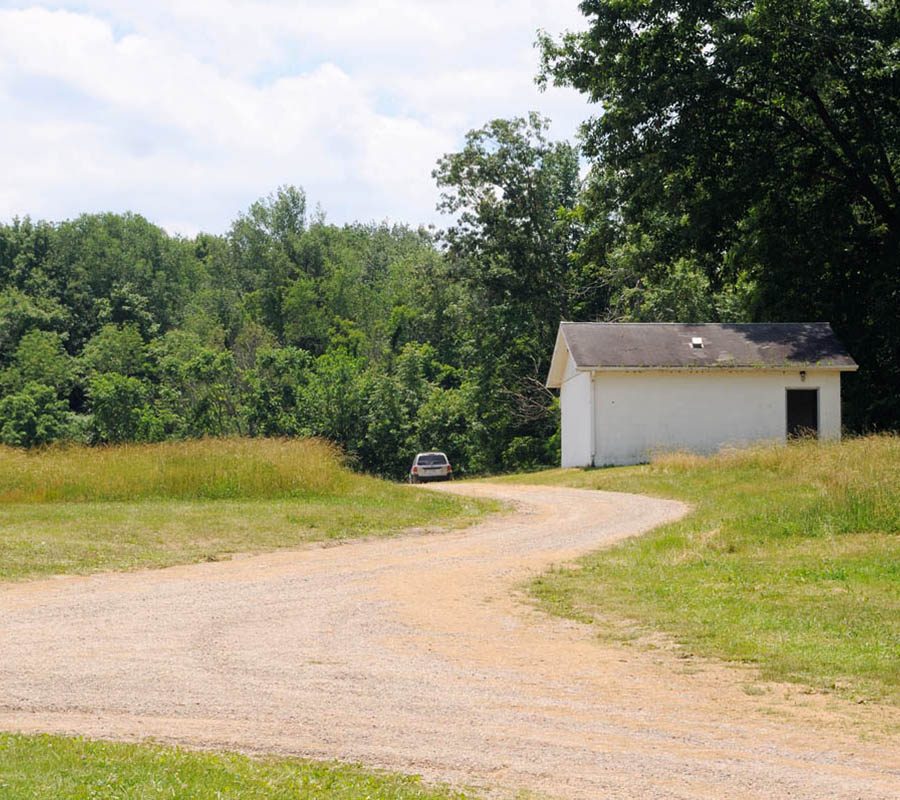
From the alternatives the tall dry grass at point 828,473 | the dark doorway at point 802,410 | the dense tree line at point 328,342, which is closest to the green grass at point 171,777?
the tall dry grass at point 828,473

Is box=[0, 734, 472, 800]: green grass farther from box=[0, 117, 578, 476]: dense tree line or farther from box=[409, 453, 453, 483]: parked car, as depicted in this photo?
box=[0, 117, 578, 476]: dense tree line

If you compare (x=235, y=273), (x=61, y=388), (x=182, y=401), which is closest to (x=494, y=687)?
(x=182, y=401)

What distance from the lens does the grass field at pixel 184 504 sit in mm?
17484

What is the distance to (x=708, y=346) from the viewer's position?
125ft

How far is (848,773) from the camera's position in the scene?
689 cm

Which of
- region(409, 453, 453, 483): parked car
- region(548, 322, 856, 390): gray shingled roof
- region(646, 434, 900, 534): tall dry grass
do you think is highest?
region(548, 322, 856, 390): gray shingled roof

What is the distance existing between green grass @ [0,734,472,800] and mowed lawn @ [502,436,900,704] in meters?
4.22

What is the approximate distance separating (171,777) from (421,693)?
2.77 meters

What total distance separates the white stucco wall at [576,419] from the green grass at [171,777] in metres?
30.8

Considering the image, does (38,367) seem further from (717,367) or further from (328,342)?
(717,367)

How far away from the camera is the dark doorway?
3819cm

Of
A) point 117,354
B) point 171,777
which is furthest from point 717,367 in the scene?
point 117,354

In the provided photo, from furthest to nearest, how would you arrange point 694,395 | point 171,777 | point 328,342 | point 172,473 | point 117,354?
point 328,342 < point 117,354 < point 694,395 < point 172,473 < point 171,777

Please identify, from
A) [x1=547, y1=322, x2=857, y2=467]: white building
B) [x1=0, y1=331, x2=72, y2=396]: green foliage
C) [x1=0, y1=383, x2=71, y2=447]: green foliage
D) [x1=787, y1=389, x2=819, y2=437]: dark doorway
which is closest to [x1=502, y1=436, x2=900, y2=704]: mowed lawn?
[x1=547, y1=322, x2=857, y2=467]: white building
